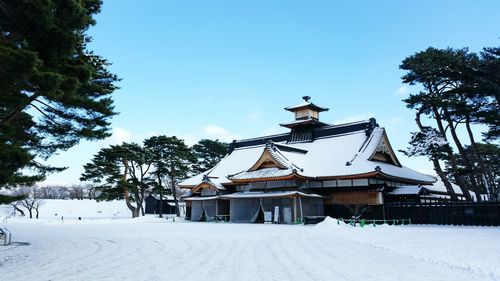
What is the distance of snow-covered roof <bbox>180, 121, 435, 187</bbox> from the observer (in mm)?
26812

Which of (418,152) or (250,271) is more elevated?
(418,152)

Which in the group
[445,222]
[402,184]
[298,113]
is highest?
[298,113]

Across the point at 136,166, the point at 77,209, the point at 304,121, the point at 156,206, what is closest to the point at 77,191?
the point at 77,209

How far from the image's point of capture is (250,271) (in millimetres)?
7195

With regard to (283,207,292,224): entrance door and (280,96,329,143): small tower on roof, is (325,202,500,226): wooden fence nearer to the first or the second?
(283,207,292,224): entrance door

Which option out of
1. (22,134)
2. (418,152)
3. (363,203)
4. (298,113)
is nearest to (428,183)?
(418,152)

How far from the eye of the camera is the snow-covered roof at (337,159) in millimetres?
26812

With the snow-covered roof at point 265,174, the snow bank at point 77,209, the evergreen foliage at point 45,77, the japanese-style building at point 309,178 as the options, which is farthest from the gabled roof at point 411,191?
the snow bank at point 77,209

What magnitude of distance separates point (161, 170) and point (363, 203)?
25.2 metres

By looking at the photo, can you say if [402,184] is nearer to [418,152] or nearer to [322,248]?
[418,152]

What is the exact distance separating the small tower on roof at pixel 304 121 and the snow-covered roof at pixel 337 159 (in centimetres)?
85

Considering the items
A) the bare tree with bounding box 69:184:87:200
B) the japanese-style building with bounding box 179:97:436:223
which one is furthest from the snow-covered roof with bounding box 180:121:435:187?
the bare tree with bounding box 69:184:87:200

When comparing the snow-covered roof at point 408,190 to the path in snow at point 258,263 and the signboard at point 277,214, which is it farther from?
Result: the path in snow at point 258,263

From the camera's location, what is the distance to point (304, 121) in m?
34.6
